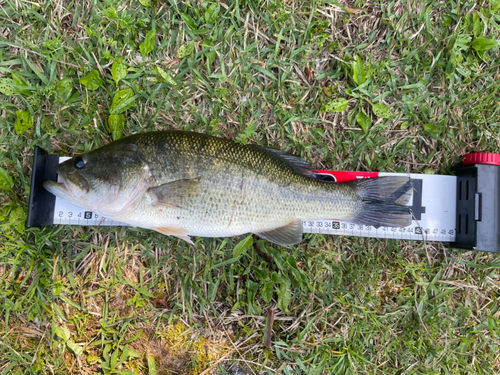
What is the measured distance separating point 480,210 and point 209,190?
2.76 metres

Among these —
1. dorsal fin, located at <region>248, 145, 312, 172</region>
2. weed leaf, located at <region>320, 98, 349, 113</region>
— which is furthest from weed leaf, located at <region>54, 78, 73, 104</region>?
weed leaf, located at <region>320, 98, 349, 113</region>

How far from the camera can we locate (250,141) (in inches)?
141

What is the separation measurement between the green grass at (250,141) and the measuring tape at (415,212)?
135 millimetres

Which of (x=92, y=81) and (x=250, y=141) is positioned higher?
(x=92, y=81)

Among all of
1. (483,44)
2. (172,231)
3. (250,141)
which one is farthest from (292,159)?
(483,44)

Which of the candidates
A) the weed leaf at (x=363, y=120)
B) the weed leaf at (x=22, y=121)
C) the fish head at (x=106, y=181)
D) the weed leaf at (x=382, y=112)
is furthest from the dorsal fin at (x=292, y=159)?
the weed leaf at (x=22, y=121)

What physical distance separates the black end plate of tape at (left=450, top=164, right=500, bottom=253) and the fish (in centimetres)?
70

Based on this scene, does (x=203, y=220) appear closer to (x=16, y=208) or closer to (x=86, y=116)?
(x=86, y=116)

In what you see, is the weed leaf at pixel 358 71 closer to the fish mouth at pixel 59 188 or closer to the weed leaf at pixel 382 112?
the weed leaf at pixel 382 112

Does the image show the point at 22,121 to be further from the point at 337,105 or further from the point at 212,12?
the point at 337,105

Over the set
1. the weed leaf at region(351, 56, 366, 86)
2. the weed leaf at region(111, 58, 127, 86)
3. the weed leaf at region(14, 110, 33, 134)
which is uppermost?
the weed leaf at region(351, 56, 366, 86)

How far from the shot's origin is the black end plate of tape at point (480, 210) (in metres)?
3.31

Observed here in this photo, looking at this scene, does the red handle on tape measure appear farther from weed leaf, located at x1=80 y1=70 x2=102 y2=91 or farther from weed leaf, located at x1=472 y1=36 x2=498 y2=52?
weed leaf, located at x1=80 y1=70 x2=102 y2=91

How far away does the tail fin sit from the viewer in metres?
3.26
